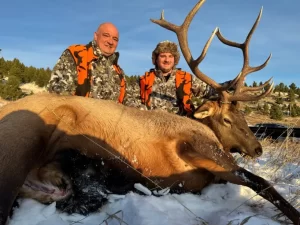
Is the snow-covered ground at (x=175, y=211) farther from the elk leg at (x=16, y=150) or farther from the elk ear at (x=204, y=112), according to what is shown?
the elk ear at (x=204, y=112)

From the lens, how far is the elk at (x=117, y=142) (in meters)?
3.36

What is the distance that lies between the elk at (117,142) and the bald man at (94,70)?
2324mm

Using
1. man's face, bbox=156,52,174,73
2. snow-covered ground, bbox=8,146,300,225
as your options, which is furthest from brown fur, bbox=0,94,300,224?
man's face, bbox=156,52,174,73

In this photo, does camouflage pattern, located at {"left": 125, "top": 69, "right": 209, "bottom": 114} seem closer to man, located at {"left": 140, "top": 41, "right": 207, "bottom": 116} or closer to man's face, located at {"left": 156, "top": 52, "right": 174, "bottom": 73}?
man, located at {"left": 140, "top": 41, "right": 207, "bottom": 116}

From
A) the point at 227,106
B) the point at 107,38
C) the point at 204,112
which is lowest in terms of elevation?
the point at 204,112

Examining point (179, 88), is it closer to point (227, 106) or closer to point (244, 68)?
point (244, 68)

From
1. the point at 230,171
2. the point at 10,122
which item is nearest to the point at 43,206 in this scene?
the point at 10,122

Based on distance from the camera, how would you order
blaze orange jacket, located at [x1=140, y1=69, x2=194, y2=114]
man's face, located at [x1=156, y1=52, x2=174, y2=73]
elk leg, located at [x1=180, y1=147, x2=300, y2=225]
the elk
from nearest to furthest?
elk leg, located at [x1=180, y1=147, x2=300, y2=225], the elk, blaze orange jacket, located at [x1=140, y1=69, x2=194, y2=114], man's face, located at [x1=156, y1=52, x2=174, y2=73]

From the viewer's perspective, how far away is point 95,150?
3.64 metres

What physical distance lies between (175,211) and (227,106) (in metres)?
2.71

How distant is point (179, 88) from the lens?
7.15 m

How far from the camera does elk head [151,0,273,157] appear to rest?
513 cm

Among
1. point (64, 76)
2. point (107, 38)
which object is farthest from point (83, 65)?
point (107, 38)

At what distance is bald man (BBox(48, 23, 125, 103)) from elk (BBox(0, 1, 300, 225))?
91.5 inches
